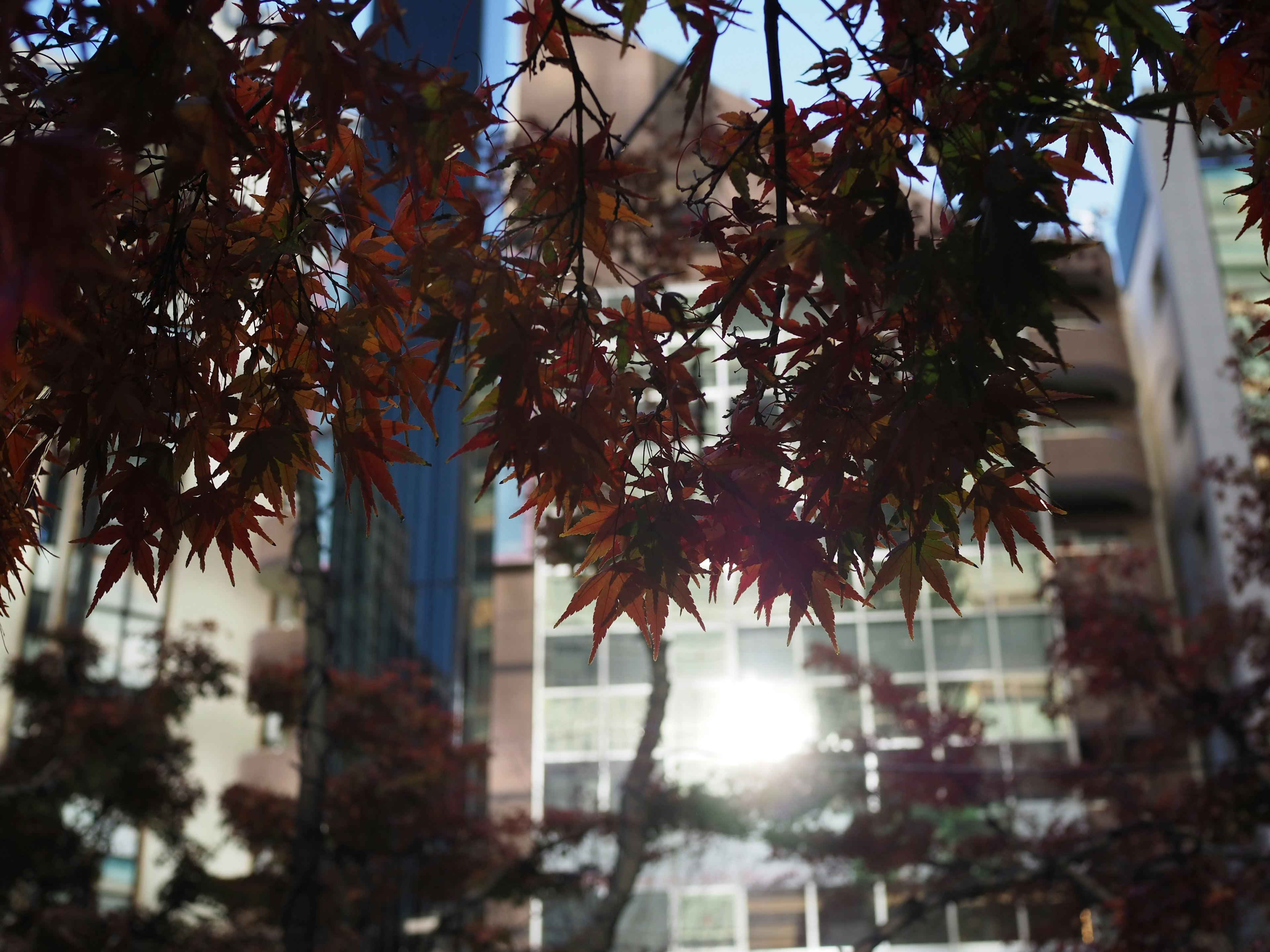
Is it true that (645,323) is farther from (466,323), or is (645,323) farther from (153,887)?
(153,887)

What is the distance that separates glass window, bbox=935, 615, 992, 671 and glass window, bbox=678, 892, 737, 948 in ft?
14.2

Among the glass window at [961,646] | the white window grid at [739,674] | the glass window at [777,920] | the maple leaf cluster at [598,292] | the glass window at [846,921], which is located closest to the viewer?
the maple leaf cluster at [598,292]

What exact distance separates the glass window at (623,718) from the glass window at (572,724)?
0.20 meters

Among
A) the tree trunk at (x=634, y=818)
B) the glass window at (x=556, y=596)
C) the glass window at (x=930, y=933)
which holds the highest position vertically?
the glass window at (x=556, y=596)

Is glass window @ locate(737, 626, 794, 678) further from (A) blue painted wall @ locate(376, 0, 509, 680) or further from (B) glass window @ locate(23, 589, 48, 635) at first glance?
(B) glass window @ locate(23, 589, 48, 635)

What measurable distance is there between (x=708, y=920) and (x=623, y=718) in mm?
2930

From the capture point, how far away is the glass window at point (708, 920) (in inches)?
633

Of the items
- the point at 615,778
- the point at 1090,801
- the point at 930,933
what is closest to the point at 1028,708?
the point at 1090,801

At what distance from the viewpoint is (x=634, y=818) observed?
6891 mm

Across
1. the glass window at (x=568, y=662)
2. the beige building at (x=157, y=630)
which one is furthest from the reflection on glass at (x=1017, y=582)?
the beige building at (x=157, y=630)

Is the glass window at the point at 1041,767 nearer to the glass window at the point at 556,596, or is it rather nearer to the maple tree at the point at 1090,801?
the maple tree at the point at 1090,801

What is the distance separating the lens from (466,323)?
6.07ft

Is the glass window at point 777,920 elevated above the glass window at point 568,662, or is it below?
below

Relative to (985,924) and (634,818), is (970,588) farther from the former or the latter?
(634,818)
